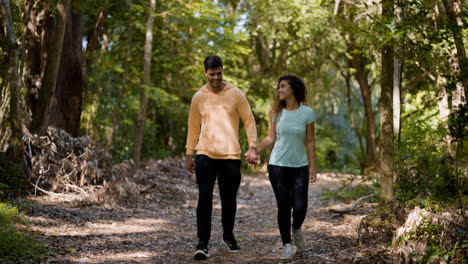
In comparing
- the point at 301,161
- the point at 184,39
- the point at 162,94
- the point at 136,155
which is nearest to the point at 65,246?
the point at 301,161

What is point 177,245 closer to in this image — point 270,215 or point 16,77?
point 270,215

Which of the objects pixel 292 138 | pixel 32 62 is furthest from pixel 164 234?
pixel 32 62

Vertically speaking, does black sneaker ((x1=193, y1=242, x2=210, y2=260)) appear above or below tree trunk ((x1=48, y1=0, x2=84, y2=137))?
below

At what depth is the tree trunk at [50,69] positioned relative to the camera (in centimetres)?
914

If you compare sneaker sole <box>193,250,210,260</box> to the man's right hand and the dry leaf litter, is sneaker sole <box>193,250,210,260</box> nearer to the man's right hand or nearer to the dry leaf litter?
the dry leaf litter

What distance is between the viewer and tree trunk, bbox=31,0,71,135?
914 centimetres

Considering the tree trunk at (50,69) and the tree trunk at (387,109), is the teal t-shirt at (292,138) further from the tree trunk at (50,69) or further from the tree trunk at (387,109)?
the tree trunk at (50,69)

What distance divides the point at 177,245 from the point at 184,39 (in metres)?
10.9

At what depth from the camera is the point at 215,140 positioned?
522cm

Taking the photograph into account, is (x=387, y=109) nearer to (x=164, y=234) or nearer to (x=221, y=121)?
(x=221, y=121)

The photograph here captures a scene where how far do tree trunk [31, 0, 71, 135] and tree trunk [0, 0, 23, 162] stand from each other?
1.03m

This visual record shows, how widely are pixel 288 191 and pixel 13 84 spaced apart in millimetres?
5226

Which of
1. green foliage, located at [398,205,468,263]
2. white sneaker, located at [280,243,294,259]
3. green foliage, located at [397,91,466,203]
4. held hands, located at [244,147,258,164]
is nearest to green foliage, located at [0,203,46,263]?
held hands, located at [244,147,258,164]

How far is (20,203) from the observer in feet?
24.2
